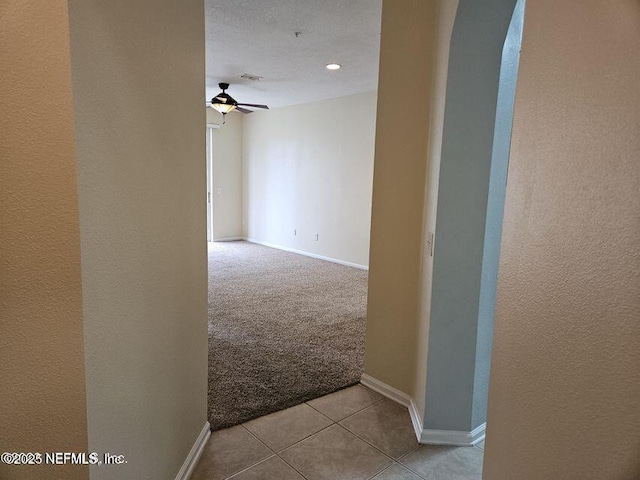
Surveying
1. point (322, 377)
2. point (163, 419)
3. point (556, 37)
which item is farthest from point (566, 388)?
point (322, 377)

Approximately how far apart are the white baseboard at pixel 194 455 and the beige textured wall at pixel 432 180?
1155mm

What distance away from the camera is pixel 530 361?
95 centimetres

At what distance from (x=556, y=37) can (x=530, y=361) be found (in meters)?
0.73

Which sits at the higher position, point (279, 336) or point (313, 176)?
point (313, 176)

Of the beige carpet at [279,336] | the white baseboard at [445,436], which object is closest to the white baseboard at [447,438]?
the white baseboard at [445,436]

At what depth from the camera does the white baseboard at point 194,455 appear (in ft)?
5.83

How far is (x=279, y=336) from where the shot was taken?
3.55 metres

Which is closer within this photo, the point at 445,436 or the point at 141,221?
the point at 141,221

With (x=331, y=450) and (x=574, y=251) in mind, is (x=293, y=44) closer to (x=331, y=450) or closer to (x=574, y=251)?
(x=331, y=450)

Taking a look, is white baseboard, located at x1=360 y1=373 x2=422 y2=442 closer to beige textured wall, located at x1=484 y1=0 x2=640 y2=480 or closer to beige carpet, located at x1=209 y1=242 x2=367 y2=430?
beige carpet, located at x1=209 y1=242 x2=367 y2=430

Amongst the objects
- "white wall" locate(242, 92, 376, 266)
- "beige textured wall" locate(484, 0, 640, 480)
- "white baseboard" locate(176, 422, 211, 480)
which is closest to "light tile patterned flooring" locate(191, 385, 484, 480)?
"white baseboard" locate(176, 422, 211, 480)

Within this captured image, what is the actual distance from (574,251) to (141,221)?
4.01 feet

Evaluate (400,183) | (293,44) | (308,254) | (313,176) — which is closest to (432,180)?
(400,183)

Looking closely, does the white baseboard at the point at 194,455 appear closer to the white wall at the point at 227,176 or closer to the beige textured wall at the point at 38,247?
the beige textured wall at the point at 38,247
